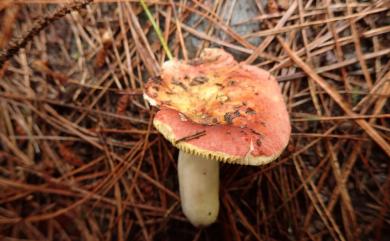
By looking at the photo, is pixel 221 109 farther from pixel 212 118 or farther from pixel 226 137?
pixel 226 137

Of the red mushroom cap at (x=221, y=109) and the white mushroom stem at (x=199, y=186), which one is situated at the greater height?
the red mushroom cap at (x=221, y=109)

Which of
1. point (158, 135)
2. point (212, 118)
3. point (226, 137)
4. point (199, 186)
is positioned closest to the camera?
point (226, 137)

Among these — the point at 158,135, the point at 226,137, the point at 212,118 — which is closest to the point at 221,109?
the point at 212,118

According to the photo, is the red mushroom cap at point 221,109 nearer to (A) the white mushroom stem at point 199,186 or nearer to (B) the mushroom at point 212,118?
(B) the mushroom at point 212,118

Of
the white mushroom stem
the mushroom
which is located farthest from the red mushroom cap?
the white mushroom stem

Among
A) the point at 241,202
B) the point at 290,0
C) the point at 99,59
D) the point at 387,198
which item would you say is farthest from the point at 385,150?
the point at 99,59

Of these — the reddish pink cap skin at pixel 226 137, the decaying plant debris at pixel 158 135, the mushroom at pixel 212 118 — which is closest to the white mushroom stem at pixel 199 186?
the mushroom at pixel 212 118

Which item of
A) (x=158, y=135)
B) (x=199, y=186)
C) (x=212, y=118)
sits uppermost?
(x=212, y=118)

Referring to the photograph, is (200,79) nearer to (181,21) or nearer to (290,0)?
(181,21)
